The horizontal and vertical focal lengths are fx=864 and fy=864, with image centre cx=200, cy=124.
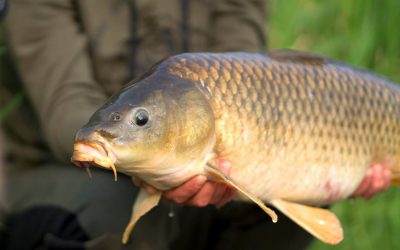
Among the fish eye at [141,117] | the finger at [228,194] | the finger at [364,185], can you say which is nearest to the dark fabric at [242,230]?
the finger at [364,185]

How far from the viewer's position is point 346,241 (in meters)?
2.24

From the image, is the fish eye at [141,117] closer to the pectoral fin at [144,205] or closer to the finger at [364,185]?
the pectoral fin at [144,205]

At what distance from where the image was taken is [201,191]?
4.62 feet

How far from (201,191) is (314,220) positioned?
0.21m

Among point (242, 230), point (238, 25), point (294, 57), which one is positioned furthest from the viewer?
point (238, 25)

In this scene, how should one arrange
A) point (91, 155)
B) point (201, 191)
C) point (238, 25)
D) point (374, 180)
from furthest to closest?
point (238, 25)
point (374, 180)
point (201, 191)
point (91, 155)

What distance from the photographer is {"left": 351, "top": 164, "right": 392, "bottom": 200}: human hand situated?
1610 mm

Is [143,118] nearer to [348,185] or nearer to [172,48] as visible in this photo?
[348,185]

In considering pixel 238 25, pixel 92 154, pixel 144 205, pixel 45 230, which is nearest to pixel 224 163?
pixel 144 205

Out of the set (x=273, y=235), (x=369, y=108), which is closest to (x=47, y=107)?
(x=273, y=235)

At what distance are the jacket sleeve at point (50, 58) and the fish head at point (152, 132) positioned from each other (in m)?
0.47

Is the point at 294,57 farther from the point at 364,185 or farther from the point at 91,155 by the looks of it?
the point at 91,155

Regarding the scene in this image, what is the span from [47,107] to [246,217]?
0.46 metres

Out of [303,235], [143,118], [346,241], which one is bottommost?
[346,241]
